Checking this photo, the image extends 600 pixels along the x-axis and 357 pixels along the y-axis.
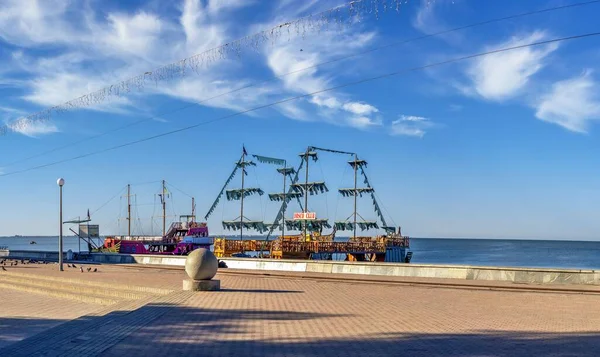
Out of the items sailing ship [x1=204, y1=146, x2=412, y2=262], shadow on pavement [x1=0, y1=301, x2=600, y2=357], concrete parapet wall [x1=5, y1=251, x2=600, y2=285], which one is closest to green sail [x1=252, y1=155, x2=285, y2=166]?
sailing ship [x1=204, y1=146, x2=412, y2=262]

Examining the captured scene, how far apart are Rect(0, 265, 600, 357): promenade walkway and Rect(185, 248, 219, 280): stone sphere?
82cm

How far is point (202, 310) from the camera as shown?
37.9 ft

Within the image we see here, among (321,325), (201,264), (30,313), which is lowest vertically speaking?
(30,313)

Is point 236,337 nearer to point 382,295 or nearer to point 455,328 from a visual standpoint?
point 455,328

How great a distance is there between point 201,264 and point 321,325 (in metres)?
5.99

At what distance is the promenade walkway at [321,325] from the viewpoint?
7863 millimetres

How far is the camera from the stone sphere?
15047 mm

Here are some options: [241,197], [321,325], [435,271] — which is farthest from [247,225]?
[321,325]

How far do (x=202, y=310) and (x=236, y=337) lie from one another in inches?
120

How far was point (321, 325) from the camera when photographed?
9.80 metres

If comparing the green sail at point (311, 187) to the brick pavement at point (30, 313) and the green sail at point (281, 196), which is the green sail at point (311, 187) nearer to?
the green sail at point (281, 196)

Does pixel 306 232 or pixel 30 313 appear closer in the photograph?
pixel 30 313

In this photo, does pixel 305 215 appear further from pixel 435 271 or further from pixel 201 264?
pixel 201 264

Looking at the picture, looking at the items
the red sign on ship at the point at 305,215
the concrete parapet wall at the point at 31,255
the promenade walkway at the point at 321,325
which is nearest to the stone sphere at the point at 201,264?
the promenade walkway at the point at 321,325
